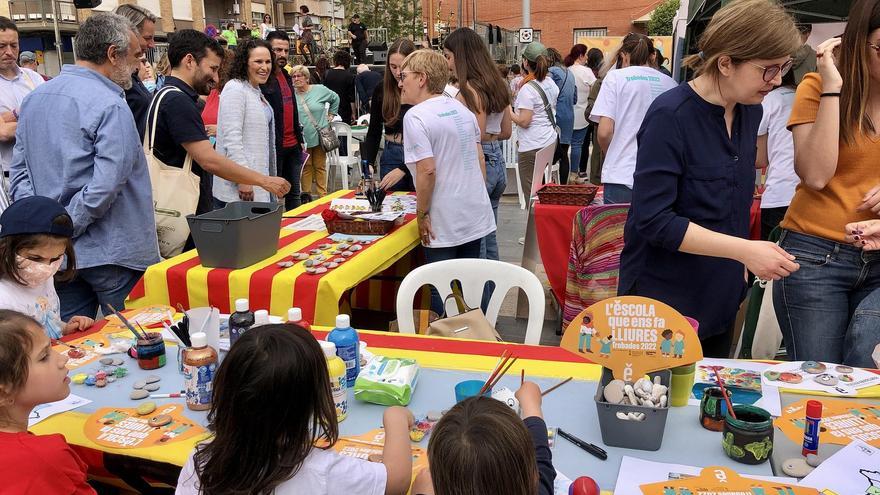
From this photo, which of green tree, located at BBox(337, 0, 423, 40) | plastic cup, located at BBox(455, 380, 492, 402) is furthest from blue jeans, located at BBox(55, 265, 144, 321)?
green tree, located at BBox(337, 0, 423, 40)

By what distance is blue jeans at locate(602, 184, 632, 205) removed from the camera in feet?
13.3

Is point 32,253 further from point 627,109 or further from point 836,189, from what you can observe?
point 627,109

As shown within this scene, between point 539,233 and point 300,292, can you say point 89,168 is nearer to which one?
point 300,292

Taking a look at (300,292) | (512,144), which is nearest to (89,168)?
(300,292)

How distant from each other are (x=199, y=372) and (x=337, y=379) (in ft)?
1.25

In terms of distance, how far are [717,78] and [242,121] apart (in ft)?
9.40

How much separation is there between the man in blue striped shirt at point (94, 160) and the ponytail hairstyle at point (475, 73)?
202cm

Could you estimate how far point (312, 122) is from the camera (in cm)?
706

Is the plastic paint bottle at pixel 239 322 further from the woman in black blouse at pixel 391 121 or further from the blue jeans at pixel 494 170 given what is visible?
the blue jeans at pixel 494 170

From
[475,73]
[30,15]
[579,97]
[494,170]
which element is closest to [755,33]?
[475,73]

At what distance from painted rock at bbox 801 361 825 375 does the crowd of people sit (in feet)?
0.42

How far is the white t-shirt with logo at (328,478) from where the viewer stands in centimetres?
129

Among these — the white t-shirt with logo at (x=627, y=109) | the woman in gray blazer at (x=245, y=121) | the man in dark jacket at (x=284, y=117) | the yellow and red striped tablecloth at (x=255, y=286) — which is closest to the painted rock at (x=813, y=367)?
the yellow and red striped tablecloth at (x=255, y=286)

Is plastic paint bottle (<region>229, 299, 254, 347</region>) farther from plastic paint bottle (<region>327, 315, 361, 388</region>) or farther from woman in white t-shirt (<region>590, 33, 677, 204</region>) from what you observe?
woman in white t-shirt (<region>590, 33, 677, 204</region>)
